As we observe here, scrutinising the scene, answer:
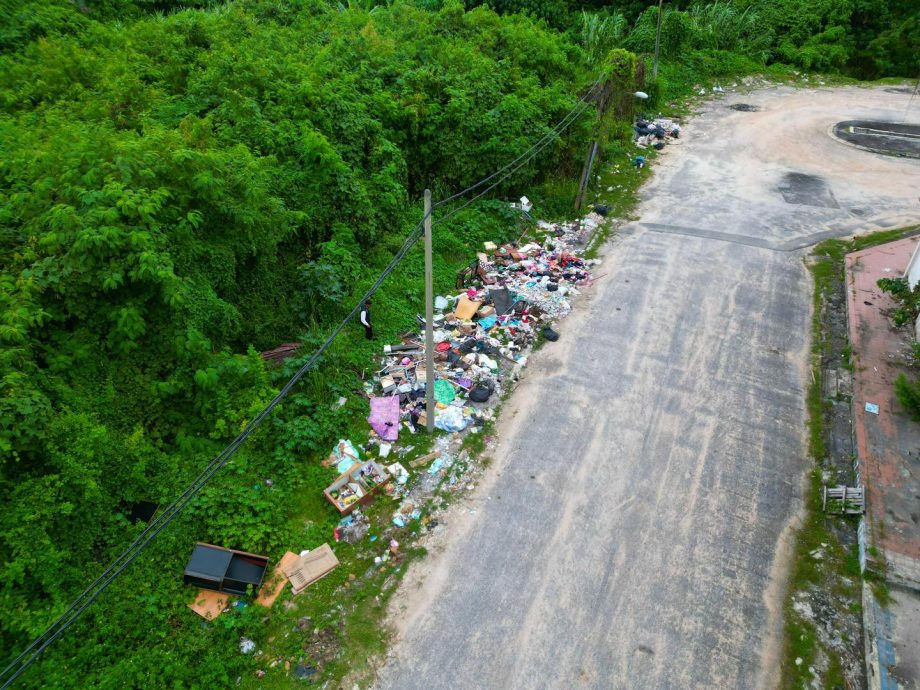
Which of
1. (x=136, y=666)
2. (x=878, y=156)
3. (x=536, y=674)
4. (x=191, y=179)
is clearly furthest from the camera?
(x=878, y=156)

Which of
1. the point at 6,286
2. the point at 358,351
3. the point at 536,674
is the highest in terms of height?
the point at 6,286

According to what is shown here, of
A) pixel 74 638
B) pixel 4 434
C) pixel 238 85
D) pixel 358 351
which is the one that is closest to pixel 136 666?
pixel 74 638

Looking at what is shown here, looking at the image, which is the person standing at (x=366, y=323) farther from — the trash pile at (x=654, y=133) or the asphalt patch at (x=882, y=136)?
the asphalt patch at (x=882, y=136)

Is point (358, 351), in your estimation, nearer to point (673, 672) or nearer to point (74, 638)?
point (74, 638)

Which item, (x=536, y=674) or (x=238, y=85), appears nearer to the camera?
(x=536, y=674)

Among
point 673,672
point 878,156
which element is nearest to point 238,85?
point 673,672

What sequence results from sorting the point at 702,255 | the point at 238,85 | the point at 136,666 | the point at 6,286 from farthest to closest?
the point at 702,255
the point at 238,85
the point at 6,286
the point at 136,666

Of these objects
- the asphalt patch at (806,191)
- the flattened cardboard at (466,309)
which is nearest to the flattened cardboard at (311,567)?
the flattened cardboard at (466,309)

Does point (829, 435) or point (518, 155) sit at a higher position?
point (518, 155)
